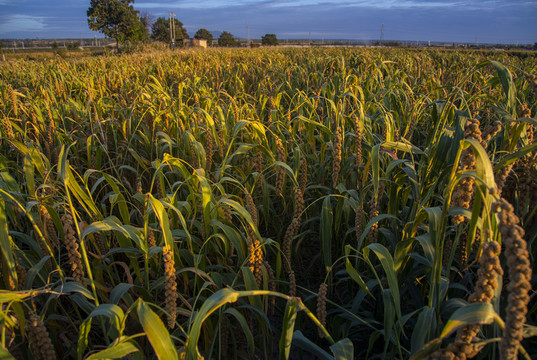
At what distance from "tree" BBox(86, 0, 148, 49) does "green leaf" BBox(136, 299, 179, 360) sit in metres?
47.2

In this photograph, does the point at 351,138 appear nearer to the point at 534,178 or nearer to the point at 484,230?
the point at 534,178

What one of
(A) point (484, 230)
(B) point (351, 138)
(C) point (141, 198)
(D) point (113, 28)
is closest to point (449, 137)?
(A) point (484, 230)

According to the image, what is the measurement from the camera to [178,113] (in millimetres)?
2918

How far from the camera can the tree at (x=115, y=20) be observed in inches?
1610

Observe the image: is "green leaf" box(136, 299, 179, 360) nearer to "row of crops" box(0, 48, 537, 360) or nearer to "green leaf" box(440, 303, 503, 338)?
"row of crops" box(0, 48, 537, 360)

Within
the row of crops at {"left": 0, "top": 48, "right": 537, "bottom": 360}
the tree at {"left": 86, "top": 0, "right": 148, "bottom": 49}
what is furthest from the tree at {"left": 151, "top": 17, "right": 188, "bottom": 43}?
the row of crops at {"left": 0, "top": 48, "right": 537, "bottom": 360}

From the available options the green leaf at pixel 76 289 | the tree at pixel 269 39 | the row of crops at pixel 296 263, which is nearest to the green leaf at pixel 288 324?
the row of crops at pixel 296 263

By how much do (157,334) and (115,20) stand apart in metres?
50.4

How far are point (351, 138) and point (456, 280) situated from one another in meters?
1.19

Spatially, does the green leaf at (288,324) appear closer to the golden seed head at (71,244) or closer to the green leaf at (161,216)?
the green leaf at (161,216)

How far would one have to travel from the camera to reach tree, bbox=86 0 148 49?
40906 mm

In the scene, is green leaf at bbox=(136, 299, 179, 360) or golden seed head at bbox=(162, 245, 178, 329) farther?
golden seed head at bbox=(162, 245, 178, 329)

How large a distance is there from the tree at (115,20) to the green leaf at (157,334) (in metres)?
47.2

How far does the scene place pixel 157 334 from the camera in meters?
0.75
